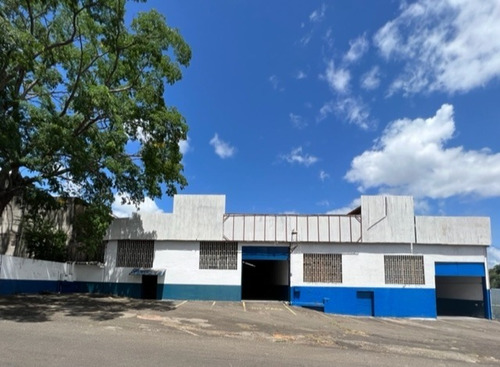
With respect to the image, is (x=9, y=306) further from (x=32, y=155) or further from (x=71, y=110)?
(x=71, y=110)

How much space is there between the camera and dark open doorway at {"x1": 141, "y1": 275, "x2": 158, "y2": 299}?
82.0 ft

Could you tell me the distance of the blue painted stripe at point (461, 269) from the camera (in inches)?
958

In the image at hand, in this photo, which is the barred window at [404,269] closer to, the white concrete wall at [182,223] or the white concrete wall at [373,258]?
the white concrete wall at [373,258]

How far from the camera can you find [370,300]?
78.6 ft

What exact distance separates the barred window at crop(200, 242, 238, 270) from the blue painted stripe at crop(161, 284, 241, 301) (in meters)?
1.16

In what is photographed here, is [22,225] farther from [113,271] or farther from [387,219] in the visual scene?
[387,219]

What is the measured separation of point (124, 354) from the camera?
8.55 meters

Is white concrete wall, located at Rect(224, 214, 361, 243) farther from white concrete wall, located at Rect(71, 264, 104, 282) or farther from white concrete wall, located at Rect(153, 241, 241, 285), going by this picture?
white concrete wall, located at Rect(71, 264, 104, 282)

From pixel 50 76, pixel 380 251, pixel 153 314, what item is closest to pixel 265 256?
pixel 380 251

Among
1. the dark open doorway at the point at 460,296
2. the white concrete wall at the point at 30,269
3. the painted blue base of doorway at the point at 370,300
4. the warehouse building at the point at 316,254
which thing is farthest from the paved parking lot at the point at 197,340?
the dark open doorway at the point at 460,296

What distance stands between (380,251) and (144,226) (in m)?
14.2

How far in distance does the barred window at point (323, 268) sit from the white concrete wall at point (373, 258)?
23 cm

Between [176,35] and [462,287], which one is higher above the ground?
[176,35]

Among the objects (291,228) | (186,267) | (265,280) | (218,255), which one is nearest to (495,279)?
(265,280)
